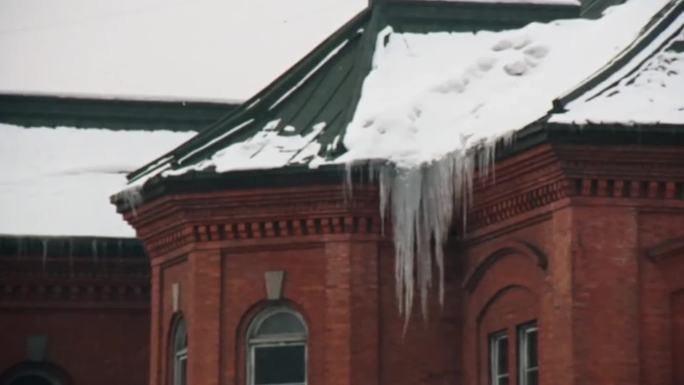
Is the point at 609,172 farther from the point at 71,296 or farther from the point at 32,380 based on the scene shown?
the point at 32,380

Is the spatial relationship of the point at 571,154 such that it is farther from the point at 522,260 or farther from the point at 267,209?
the point at 267,209

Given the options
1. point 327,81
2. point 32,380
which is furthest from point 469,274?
point 32,380

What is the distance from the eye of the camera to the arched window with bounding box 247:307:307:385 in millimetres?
28906

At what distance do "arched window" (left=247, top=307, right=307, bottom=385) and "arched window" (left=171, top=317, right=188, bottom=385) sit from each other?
1.43 metres

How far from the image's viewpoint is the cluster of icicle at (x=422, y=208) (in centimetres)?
2730

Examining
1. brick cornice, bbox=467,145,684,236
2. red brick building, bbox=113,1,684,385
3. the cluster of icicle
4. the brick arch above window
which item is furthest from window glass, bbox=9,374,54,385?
brick cornice, bbox=467,145,684,236

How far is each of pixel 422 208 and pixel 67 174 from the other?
36.1 ft

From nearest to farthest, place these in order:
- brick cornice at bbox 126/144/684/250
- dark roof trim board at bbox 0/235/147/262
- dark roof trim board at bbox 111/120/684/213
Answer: dark roof trim board at bbox 111/120/684/213 < brick cornice at bbox 126/144/684/250 < dark roof trim board at bbox 0/235/147/262

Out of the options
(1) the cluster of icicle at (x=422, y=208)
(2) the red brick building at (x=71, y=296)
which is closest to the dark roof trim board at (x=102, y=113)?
(2) the red brick building at (x=71, y=296)

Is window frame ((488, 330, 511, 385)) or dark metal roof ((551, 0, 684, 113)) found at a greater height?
dark metal roof ((551, 0, 684, 113))

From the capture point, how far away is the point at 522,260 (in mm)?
26906

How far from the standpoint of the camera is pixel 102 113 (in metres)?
38.9

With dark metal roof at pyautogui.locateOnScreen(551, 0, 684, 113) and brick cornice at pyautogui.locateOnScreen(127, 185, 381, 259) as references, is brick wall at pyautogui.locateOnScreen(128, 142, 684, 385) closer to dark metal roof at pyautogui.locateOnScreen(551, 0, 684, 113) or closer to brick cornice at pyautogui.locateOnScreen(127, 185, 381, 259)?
brick cornice at pyautogui.locateOnScreen(127, 185, 381, 259)

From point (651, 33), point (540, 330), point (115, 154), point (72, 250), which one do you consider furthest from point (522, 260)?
point (115, 154)
